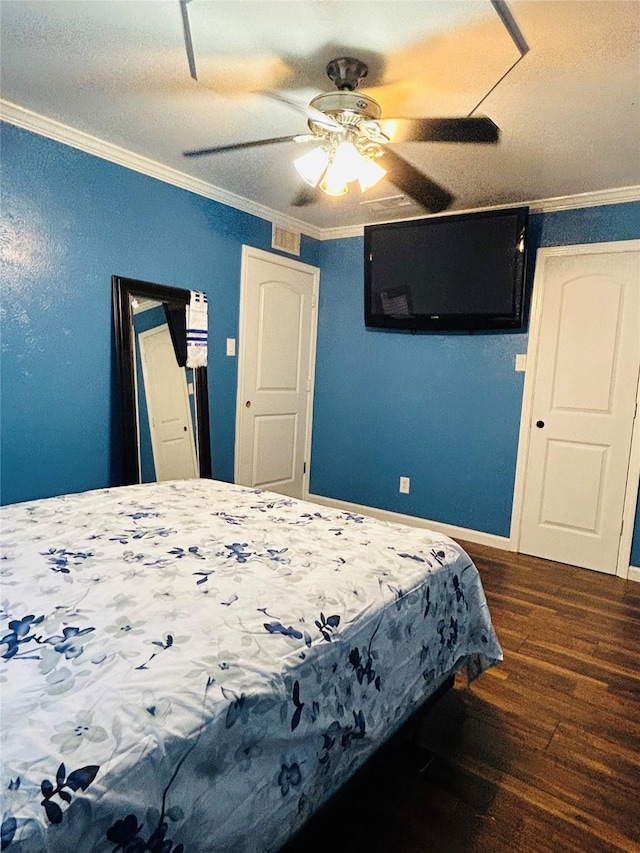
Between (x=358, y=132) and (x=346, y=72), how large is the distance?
8.1 inches

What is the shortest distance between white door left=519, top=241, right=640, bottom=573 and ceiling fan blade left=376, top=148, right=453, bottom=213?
Result: 1.28m

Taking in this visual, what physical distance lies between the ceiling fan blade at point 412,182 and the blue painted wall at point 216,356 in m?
1.30

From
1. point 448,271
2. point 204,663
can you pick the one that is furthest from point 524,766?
point 448,271

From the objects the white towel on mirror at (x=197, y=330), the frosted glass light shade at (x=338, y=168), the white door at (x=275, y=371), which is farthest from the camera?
the white door at (x=275, y=371)

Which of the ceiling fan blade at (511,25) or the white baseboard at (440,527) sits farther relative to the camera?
the white baseboard at (440,527)

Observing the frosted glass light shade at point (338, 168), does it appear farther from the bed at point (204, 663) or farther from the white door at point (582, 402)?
the white door at point (582, 402)

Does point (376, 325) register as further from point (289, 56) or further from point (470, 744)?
point (470, 744)

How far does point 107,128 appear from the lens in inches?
106

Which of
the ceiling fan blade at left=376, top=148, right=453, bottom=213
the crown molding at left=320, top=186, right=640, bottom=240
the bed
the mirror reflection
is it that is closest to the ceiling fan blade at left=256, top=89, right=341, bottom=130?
the ceiling fan blade at left=376, top=148, right=453, bottom=213

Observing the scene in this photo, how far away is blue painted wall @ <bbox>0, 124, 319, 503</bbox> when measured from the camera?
2.61m

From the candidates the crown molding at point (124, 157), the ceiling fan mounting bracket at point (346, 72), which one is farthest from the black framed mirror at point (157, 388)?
the ceiling fan mounting bracket at point (346, 72)

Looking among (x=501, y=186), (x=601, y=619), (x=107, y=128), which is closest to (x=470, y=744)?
(x=601, y=619)

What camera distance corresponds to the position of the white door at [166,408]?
10.5 ft

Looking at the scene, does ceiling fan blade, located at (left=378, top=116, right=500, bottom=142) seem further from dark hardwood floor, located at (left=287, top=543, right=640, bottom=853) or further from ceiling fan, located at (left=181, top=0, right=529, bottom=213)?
dark hardwood floor, located at (left=287, top=543, right=640, bottom=853)
